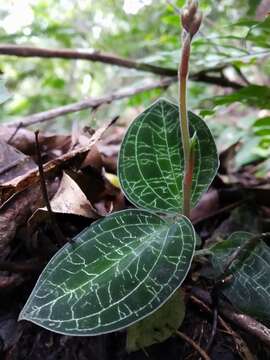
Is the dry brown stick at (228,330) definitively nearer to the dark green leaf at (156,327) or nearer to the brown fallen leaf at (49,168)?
the dark green leaf at (156,327)

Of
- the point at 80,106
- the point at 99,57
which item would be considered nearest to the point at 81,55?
the point at 99,57

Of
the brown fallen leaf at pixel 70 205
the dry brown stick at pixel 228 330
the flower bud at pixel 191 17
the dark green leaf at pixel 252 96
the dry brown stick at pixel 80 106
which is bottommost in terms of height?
the dry brown stick at pixel 228 330

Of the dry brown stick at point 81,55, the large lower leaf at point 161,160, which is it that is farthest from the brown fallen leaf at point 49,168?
the dry brown stick at point 81,55

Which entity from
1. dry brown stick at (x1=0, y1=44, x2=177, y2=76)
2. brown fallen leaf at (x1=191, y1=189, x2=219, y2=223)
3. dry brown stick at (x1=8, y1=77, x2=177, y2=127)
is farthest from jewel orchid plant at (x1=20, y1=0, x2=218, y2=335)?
dry brown stick at (x1=0, y1=44, x2=177, y2=76)

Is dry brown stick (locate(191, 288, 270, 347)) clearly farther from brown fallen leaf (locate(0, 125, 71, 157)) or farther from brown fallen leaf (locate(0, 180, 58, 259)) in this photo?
brown fallen leaf (locate(0, 125, 71, 157))

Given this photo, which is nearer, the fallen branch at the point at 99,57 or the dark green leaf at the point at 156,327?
the dark green leaf at the point at 156,327

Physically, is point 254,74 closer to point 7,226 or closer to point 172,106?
point 172,106

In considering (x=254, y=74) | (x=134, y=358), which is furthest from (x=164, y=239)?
(x=254, y=74)
